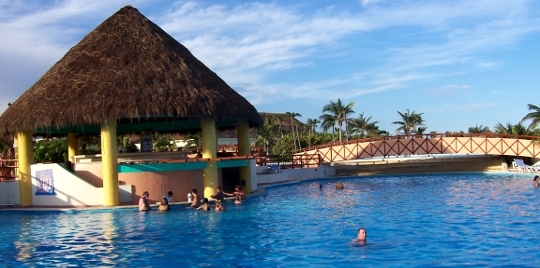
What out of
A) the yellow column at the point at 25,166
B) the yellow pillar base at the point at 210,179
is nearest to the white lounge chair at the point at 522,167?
the yellow pillar base at the point at 210,179

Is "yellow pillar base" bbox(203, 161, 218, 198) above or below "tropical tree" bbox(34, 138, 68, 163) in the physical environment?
below

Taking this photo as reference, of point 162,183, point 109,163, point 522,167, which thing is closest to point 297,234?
point 162,183

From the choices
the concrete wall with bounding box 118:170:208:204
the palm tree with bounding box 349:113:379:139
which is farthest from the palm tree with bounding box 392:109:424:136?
the concrete wall with bounding box 118:170:208:204

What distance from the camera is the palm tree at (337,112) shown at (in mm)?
57625

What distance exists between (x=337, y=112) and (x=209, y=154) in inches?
1525

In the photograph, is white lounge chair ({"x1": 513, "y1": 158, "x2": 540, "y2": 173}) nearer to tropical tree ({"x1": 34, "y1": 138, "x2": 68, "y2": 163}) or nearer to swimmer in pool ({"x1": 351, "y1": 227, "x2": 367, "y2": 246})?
swimmer in pool ({"x1": 351, "y1": 227, "x2": 367, "y2": 246})

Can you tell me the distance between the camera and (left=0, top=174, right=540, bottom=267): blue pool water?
10922 millimetres

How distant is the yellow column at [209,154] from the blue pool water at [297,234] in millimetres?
1622

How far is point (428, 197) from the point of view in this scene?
68.1 feet

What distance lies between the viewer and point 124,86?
63.3ft

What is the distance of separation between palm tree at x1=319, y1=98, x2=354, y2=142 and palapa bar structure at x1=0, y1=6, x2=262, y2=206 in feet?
116

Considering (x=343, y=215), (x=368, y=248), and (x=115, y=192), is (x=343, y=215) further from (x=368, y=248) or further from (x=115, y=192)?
(x=115, y=192)

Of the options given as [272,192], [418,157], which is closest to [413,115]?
[418,157]

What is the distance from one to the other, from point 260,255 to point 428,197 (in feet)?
36.8
